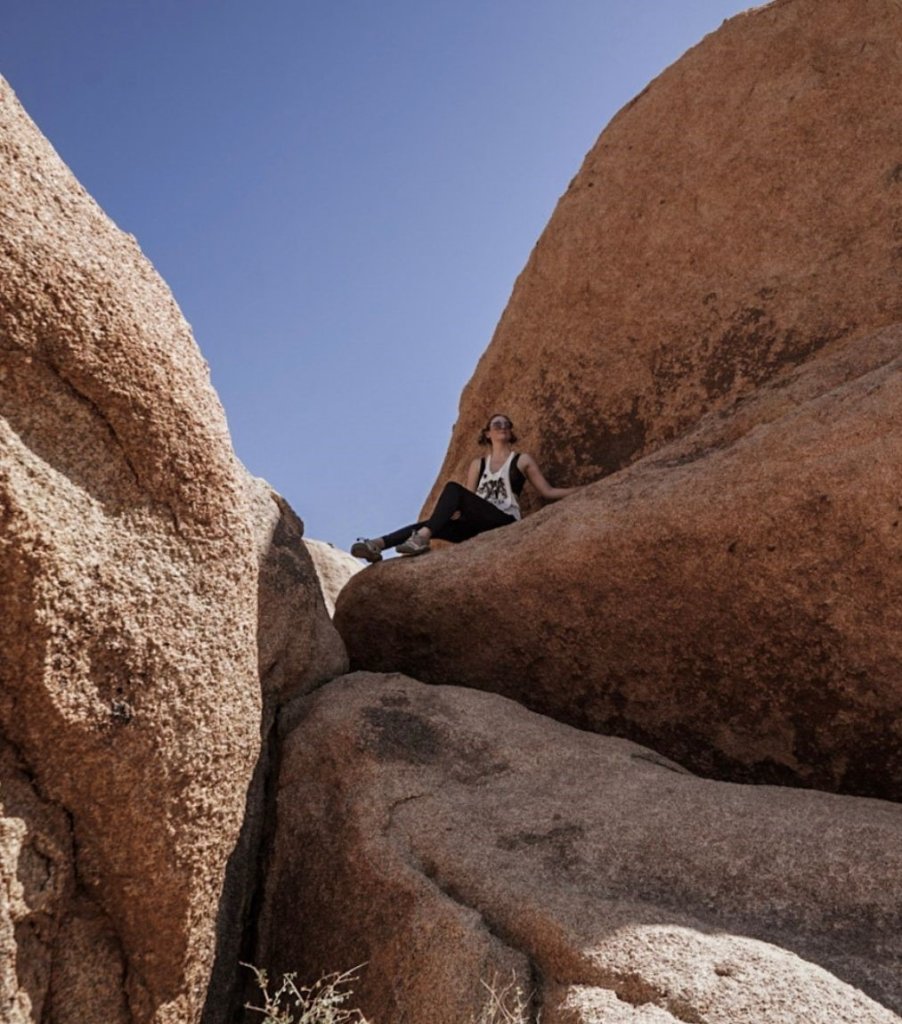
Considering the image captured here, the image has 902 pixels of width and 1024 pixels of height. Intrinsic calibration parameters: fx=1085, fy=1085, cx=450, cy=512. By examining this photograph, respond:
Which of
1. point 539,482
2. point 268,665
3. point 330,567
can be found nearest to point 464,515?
point 539,482

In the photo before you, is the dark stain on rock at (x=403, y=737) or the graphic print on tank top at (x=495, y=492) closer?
the dark stain on rock at (x=403, y=737)

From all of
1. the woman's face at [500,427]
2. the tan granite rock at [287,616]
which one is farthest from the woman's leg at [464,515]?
the tan granite rock at [287,616]

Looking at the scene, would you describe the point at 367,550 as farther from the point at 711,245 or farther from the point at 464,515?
the point at 711,245

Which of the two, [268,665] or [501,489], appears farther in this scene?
[501,489]

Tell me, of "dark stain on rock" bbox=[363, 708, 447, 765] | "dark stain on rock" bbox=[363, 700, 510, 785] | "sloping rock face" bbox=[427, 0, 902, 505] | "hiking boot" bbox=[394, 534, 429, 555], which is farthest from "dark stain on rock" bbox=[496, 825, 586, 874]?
"sloping rock face" bbox=[427, 0, 902, 505]

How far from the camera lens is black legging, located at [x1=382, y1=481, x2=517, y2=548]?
Result: 6914mm

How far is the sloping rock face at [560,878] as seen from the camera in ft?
10.1

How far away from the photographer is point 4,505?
9.39 feet

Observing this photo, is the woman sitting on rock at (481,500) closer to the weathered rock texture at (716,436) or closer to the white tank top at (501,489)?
the white tank top at (501,489)

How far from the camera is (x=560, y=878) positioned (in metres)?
3.72

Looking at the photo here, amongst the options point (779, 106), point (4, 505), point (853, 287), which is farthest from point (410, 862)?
point (779, 106)

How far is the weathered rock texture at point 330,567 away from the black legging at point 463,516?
2.28 meters

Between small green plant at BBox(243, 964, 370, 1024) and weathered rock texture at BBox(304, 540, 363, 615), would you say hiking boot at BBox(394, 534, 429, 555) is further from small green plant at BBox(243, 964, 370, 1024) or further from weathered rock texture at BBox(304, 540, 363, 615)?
small green plant at BBox(243, 964, 370, 1024)

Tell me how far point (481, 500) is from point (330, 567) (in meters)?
2.92
